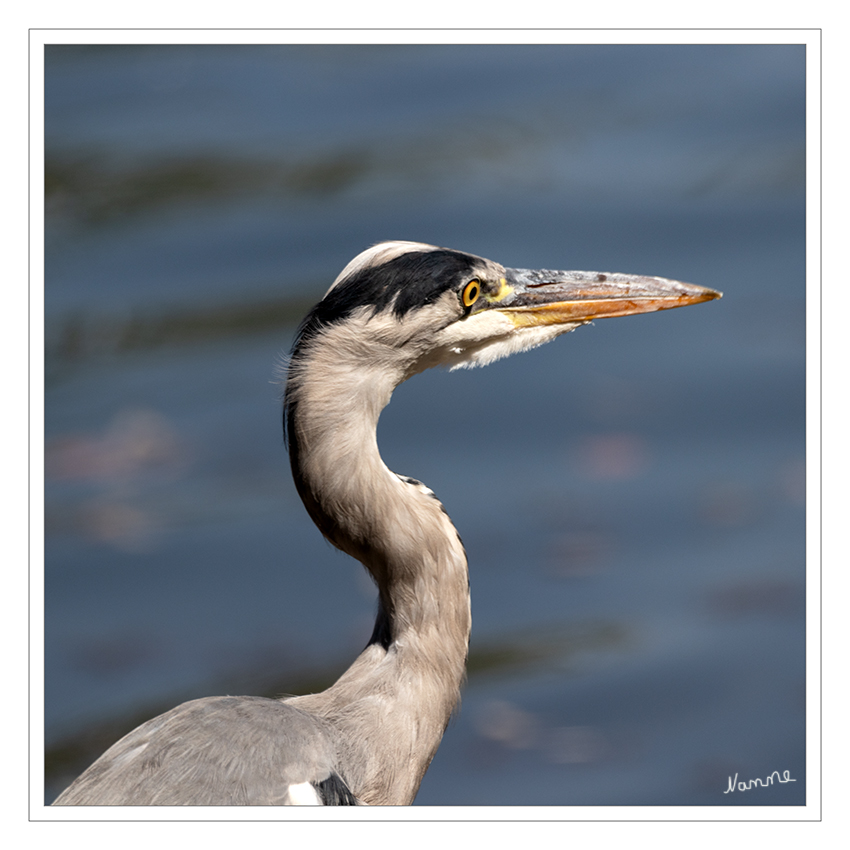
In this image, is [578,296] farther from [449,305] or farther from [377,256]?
[377,256]

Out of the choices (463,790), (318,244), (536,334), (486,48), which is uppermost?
(486,48)

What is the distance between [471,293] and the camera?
2.20 m

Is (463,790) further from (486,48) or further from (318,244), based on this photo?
(486,48)

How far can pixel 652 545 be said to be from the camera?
5.27m

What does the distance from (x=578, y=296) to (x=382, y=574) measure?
769 mm

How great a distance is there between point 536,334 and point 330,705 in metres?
0.92

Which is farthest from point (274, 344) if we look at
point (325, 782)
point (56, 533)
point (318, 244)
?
point (325, 782)

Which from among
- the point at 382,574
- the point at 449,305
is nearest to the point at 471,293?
the point at 449,305

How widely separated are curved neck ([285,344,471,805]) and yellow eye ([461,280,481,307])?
0.76ft

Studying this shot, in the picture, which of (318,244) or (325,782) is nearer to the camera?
(325,782)

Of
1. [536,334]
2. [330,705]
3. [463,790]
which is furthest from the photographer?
[463,790]

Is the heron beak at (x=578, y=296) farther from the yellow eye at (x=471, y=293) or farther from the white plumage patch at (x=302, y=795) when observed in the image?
the white plumage patch at (x=302, y=795)
